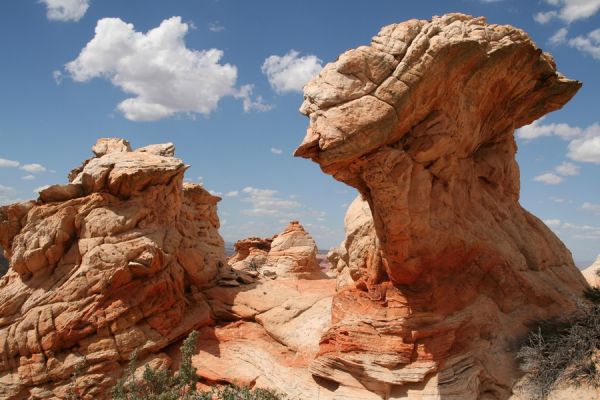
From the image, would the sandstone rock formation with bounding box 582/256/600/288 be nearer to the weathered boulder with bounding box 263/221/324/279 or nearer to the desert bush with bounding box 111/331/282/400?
the weathered boulder with bounding box 263/221/324/279

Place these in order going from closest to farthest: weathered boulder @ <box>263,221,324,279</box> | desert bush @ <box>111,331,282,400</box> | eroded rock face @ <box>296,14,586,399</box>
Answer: desert bush @ <box>111,331,282,400</box>
eroded rock face @ <box>296,14,586,399</box>
weathered boulder @ <box>263,221,324,279</box>

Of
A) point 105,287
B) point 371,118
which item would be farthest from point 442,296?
point 105,287

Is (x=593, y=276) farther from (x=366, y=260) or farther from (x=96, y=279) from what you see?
(x=96, y=279)

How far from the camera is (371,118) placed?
9.51m

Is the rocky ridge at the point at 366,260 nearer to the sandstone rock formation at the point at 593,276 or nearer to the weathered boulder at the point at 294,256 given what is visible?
the sandstone rock formation at the point at 593,276

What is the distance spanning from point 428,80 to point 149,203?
8893 millimetres

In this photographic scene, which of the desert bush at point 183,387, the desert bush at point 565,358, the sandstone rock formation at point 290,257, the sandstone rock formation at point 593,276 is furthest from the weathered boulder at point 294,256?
the desert bush at point 565,358

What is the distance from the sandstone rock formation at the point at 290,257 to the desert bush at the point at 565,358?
14.7 meters

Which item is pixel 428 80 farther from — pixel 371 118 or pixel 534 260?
pixel 534 260

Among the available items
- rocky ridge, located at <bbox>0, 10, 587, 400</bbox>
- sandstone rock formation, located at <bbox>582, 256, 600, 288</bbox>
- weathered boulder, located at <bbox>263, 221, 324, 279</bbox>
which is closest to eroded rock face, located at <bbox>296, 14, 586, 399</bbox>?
rocky ridge, located at <bbox>0, 10, 587, 400</bbox>

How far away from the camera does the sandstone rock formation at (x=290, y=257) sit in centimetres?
2494

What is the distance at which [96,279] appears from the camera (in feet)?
41.0

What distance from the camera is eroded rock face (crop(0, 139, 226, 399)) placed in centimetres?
1189

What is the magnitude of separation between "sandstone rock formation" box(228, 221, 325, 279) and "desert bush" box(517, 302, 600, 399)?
14.7 metres
